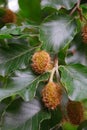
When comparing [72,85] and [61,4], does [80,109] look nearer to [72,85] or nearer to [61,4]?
[72,85]

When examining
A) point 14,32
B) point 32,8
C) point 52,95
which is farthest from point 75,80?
point 32,8

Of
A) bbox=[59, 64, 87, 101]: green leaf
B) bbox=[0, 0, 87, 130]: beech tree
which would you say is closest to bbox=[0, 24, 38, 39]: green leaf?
bbox=[0, 0, 87, 130]: beech tree

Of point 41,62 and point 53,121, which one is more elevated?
point 41,62

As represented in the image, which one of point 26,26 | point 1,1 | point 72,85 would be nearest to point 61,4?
point 26,26

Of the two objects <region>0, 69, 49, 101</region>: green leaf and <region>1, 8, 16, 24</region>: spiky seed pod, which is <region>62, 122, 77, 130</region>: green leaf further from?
<region>1, 8, 16, 24</region>: spiky seed pod

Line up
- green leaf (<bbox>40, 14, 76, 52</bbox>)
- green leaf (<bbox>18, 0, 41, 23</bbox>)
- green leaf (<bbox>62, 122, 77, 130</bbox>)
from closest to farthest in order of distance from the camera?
1. green leaf (<bbox>40, 14, 76, 52</bbox>)
2. green leaf (<bbox>62, 122, 77, 130</bbox>)
3. green leaf (<bbox>18, 0, 41, 23</bbox>)

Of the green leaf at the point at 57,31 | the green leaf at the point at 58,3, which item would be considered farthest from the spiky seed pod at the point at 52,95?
the green leaf at the point at 58,3

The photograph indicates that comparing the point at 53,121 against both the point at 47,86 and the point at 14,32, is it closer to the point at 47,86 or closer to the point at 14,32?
the point at 47,86
